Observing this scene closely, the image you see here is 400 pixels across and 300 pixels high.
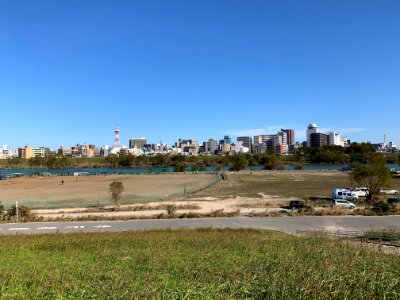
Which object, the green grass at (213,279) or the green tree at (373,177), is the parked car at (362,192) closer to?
the green tree at (373,177)

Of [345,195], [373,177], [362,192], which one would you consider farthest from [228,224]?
[362,192]

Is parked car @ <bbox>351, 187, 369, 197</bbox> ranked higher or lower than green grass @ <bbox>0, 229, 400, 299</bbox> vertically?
lower

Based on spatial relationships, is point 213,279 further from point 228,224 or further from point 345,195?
point 345,195

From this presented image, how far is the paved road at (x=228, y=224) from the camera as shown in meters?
31.5

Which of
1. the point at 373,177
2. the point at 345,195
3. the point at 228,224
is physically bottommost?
the point at 228,224

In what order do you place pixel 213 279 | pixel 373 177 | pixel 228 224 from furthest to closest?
1. pixel 373 177
2. pixel 228 224
3. pixel 213 279

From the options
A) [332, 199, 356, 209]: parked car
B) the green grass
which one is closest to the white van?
[332, 199, 356, 209]: parked car

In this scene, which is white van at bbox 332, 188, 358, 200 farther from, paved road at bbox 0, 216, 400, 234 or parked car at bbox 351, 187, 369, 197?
paved road at bbox 0, 216, 400, 234

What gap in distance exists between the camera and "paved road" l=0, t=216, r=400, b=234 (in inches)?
1241

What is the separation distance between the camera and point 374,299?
4.99 meters

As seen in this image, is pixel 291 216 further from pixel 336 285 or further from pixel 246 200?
pixel 336 285

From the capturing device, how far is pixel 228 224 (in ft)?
111

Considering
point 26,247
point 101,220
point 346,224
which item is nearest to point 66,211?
point 101,220

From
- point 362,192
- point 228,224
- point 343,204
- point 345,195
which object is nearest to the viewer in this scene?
point 228,224
